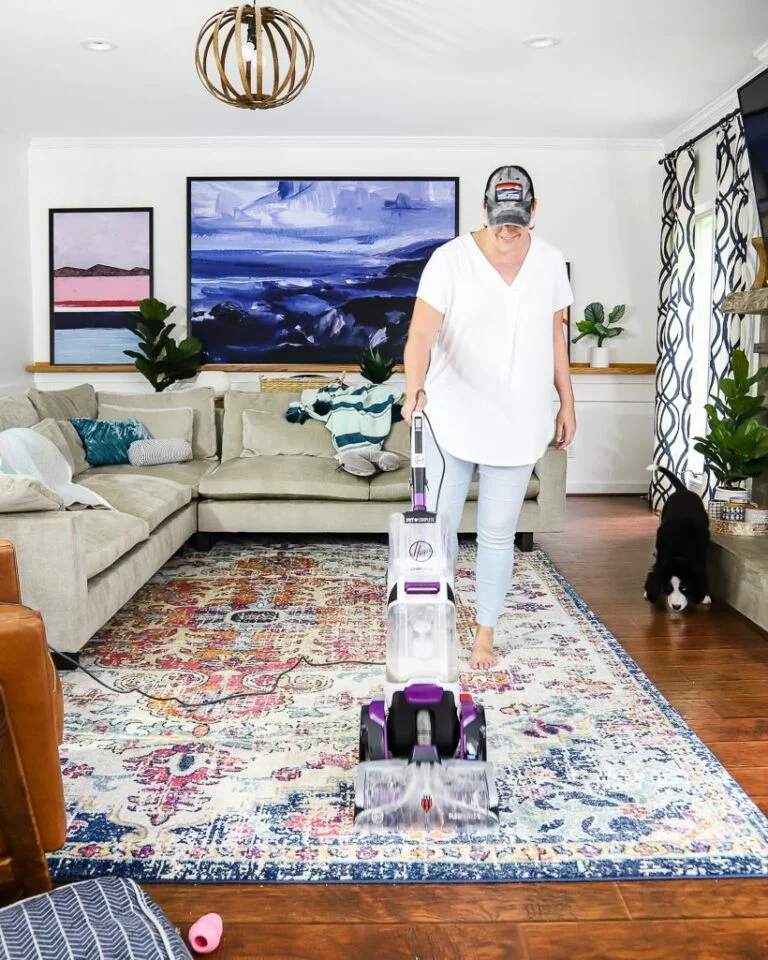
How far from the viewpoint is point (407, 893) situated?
1.70 metres

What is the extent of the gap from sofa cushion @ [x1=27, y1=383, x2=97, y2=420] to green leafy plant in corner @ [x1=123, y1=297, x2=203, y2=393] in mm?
1050

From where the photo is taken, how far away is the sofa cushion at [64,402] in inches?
181

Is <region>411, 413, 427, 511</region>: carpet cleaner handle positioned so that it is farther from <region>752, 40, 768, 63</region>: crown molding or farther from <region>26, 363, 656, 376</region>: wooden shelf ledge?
<region>26, 363, 656, 376</region>: wooden shelf ledge

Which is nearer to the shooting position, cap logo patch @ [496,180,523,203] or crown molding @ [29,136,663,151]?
cap logo patch @ [496,180,523,203]

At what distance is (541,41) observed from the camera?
14.4ft

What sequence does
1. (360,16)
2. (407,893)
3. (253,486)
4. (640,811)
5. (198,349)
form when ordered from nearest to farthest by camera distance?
1. (407,893)
2. (640,811)
3. (360,16)
4. (253,486)
5. (198,349)

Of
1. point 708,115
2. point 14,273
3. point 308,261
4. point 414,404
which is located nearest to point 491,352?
point 414,404

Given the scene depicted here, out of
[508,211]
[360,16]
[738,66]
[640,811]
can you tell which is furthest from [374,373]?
[640,811]

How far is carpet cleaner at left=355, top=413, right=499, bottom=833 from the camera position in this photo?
6.00 feet

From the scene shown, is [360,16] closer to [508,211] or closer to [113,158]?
[508,211]

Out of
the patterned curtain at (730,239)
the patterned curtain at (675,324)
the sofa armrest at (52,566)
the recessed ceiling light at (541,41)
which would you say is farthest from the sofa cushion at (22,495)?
the patterned curtain at (675,324)

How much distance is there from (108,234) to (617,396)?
3841 millimetres

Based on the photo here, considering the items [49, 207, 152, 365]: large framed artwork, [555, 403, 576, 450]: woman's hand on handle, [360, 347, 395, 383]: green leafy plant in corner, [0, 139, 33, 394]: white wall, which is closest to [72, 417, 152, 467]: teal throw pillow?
[360, 347, 395, 383]: green leafy plant in corner

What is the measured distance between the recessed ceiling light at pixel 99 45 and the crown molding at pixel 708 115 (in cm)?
312
